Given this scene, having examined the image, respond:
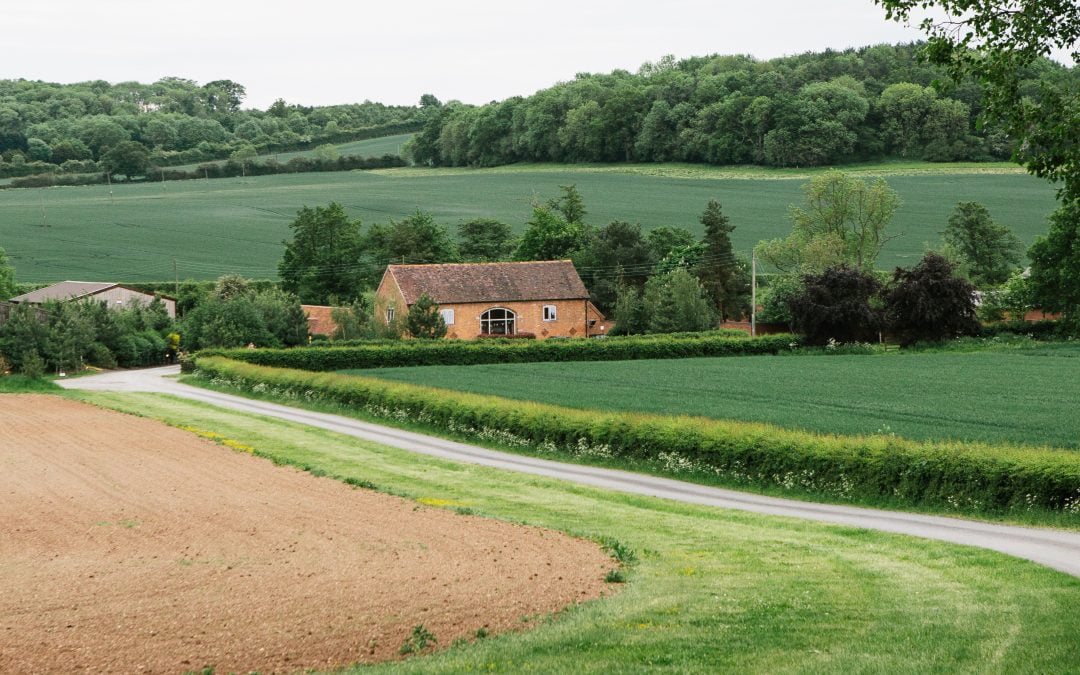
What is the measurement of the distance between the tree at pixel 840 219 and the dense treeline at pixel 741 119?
14.7 metres

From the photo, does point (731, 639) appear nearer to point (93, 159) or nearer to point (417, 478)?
point (417, 478)

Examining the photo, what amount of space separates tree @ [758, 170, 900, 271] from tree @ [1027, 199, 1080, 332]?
26.0 m

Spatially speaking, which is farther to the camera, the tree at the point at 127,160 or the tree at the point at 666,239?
the tree at the point at 127,160

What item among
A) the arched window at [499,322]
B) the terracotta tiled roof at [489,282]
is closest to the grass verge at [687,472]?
the terracotta tiled roof at [489,282]

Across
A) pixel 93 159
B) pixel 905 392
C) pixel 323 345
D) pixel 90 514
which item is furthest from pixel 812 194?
pixel 93 159

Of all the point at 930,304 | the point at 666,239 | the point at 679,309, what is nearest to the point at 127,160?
the point at 666,239

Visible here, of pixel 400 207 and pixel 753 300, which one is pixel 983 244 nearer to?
pixel 753 300

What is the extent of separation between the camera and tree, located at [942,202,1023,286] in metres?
107

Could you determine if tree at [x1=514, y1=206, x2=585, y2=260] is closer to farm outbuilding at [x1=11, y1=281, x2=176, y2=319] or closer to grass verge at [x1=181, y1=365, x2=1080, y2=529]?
farm outbuilding at [x1=11, y1=281, x2=176, y2=319]

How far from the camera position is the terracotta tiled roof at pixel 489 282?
89375 millimetres

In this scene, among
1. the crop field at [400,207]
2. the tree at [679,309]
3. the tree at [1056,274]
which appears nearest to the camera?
the tree at [1056,274]

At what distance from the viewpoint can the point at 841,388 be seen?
4944 cm

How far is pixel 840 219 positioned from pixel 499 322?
1316 inches

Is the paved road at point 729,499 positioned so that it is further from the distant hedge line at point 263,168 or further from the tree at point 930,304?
the distant hedge line at point 263,168
